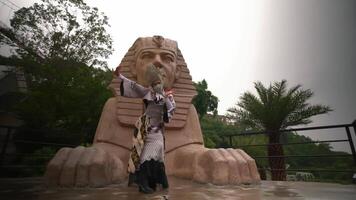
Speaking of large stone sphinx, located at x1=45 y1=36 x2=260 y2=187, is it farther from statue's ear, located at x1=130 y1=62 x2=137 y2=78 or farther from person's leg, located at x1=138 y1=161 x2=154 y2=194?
person's leg, located at x1=138 y1=161 x2=154 y2=194

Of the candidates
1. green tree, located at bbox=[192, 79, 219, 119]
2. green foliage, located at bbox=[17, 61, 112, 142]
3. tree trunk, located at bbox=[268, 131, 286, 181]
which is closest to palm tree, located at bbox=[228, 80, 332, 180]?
tree trunk, located at bbox=[268, 131, 286, 181]

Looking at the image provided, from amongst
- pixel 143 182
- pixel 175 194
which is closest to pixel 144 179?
pixel 143 182

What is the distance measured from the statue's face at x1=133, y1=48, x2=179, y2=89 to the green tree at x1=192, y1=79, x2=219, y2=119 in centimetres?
1577

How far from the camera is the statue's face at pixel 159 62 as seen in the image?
Answer: 15.4 ft

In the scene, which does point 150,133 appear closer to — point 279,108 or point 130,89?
point 130,89

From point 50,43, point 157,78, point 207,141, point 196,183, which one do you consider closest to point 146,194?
point 196,183

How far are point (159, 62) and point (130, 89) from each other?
127 centimetres

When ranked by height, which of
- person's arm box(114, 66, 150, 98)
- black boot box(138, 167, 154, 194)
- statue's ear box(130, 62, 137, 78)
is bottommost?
black boot box(138, 167, 154, 194)

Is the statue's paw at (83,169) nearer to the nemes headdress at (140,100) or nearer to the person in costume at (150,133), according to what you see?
the person in costume at (150,133)

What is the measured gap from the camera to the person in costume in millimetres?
3371

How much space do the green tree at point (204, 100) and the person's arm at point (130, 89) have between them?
1712cm

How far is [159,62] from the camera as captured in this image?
4648 mm

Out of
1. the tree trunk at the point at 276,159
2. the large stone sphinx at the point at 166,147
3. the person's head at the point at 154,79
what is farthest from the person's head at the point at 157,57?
the tree trunk at the point at 276,159

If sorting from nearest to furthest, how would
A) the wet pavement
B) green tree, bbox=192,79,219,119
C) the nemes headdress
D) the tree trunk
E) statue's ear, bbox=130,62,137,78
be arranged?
the wet pavement < the nemes headdress < statue's ear, bbox=130,62,137,78 < the tree trunk < green tree, bbox=192,79,219,119
